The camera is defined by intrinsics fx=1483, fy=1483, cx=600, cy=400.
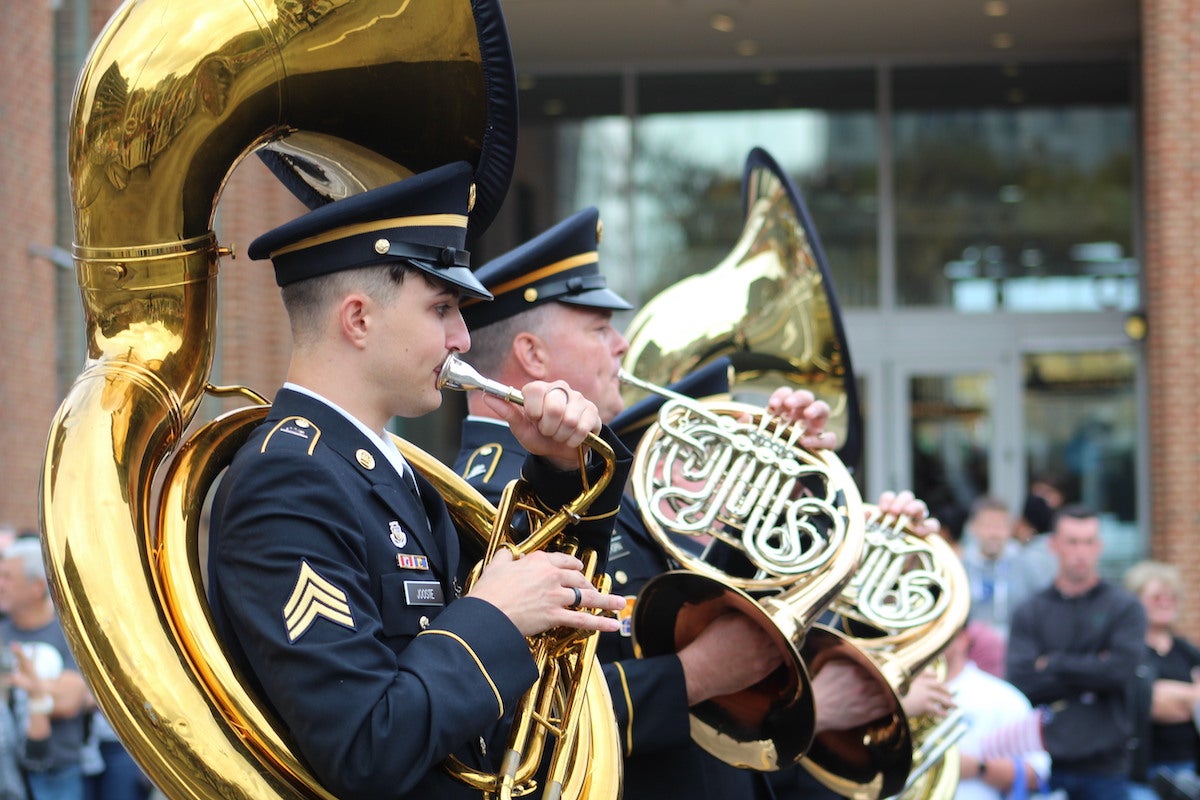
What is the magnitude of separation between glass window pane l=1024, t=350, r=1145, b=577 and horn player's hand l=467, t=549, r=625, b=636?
39.7 ft

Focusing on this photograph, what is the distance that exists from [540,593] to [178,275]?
2.03 ft

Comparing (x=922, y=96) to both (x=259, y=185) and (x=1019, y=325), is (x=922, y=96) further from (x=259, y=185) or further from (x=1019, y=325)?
(x=259, y=185)

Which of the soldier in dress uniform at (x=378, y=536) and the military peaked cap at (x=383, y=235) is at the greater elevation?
the military peaked cap at (x=383, y=235)

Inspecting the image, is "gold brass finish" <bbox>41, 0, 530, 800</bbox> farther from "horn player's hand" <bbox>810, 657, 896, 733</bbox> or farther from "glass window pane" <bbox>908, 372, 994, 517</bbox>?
"glass window pane" <bbox>908, 372, 994, 517</bbox>

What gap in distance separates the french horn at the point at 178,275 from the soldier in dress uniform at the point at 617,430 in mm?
965

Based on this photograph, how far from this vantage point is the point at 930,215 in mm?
13914

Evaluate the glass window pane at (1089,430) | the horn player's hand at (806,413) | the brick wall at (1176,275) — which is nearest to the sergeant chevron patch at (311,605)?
the horn player's hand at (806,413)

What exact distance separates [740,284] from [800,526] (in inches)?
49.6

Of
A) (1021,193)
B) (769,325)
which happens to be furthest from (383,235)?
(1021,193)

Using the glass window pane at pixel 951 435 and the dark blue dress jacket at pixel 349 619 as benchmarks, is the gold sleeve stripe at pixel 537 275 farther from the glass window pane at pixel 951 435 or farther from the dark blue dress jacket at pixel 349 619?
the glass window pane at pixel 951 435

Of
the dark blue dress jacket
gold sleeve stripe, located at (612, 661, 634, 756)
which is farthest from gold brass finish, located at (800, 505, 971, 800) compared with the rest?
the dark blue dress jacket

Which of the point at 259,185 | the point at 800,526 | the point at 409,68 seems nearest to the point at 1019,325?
the point at 259,185

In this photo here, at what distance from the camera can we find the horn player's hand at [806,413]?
3025mm

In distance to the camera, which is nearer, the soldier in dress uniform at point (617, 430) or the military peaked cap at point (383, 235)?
the military peaked cap at point (383, 235)
